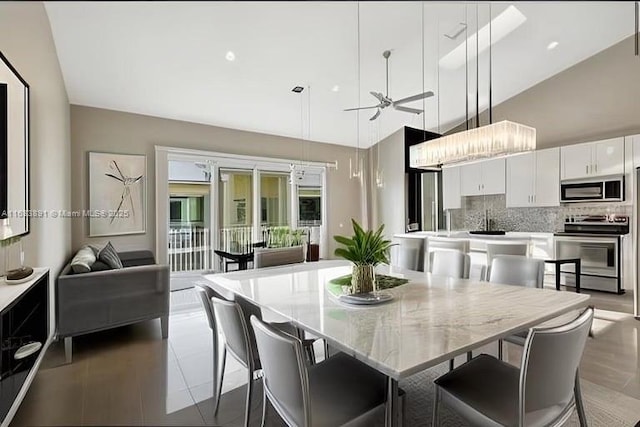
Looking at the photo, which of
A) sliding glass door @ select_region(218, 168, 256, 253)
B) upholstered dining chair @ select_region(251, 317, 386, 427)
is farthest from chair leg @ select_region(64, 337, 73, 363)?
upholstered dining chair @ select_region(251, 317, 386, 427)

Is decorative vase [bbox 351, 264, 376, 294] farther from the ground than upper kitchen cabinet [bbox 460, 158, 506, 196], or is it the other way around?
upper kitchen cabinet [bbox 460, 158, 506, 196]

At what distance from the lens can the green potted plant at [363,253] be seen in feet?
6.11

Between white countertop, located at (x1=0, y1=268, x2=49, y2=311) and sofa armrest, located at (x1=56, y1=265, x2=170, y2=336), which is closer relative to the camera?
white countertop, located at (x1=0, y1=268, x2=49, y2=311)

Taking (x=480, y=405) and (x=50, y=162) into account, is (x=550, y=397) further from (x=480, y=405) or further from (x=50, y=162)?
(x=50, y=162)

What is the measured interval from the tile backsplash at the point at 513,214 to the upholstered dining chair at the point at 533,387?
467cm

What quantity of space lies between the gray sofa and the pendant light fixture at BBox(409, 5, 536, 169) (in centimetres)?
275

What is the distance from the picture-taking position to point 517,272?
2.54 m

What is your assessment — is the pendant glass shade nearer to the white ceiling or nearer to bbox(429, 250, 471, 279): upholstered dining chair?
the white ceiling

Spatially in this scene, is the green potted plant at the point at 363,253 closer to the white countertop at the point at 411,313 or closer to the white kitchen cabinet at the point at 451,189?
the white countertop at the point at 411,313

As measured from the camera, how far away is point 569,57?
4.69m

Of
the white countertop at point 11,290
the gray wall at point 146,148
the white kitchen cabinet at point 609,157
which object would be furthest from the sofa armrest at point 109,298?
the white kitchen cabinet at point 609,157

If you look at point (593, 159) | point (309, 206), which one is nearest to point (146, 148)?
point (309, 206)

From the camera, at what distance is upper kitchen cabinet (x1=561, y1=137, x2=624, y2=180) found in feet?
14.6

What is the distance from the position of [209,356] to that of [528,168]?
558 cm
